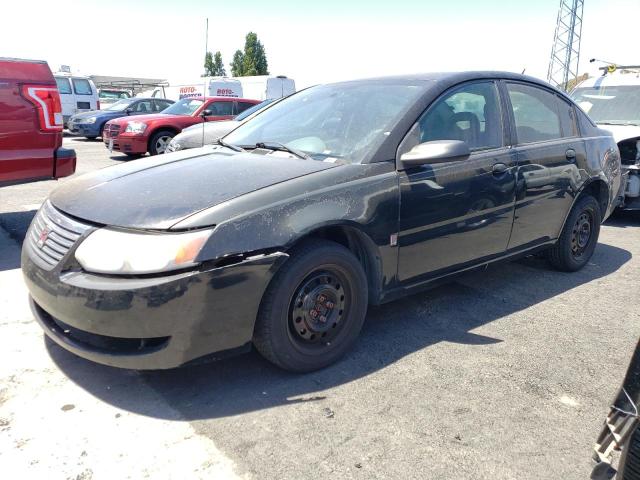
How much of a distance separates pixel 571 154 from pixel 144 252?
11.4 ft

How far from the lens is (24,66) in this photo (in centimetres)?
479

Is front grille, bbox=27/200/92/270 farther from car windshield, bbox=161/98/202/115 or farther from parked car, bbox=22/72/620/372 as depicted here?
car windshield, bbox=161/98/202/115

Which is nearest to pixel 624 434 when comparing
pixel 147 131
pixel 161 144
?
pixel 147 131

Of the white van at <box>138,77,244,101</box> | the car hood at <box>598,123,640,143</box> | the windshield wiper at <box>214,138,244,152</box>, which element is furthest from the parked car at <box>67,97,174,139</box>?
the windshield wiper at <box>214,138,244,152</box>

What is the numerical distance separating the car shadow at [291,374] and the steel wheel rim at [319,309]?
0.18 meters

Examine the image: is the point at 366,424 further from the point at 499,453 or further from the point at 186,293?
the point at 186,293

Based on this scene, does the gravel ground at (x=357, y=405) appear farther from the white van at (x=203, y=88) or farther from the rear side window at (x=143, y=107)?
the white van at (x=203, y=88)

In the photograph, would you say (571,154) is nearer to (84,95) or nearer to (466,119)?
(466,119)

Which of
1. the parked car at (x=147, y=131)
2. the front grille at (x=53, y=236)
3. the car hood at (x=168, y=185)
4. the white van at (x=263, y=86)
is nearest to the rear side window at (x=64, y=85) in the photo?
the white van at (x=263, y=86)

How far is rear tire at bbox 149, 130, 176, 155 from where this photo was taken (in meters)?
11.8

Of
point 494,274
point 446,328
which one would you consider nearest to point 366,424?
point 446,328

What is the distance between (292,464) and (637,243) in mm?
5286

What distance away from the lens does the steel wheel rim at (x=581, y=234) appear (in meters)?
4.69

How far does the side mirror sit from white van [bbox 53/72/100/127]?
18653 millimetres
